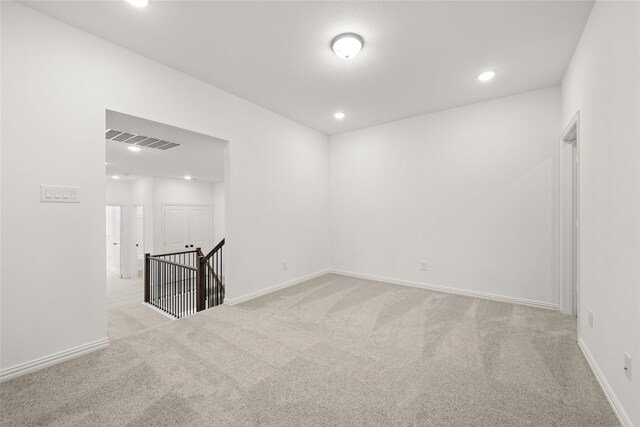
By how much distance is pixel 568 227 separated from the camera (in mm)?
3197

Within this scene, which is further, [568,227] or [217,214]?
[217,214]

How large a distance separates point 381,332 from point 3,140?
352 centimetres

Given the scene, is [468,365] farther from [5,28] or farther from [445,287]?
[5,28]

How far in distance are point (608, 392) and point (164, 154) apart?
6.24 meters

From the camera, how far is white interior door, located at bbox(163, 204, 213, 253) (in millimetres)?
7968

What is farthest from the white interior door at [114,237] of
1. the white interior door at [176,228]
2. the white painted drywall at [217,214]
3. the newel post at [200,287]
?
the newel post at [200,287]

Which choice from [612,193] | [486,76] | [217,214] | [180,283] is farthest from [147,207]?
[612,193]

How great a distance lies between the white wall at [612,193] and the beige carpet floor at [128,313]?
5.09 meters

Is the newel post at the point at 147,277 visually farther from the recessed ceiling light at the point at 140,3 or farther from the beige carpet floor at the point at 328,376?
the recessed ceiling light at the point at 140,3

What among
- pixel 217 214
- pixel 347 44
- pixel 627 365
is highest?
pixel 347 44

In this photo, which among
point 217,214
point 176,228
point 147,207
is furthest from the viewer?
point 217,214

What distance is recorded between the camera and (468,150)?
159 inches

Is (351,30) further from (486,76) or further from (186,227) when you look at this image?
(186,227)

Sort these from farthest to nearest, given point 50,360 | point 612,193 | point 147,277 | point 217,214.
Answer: point 217,214
point 147,277
point 50,360
point 612,193
